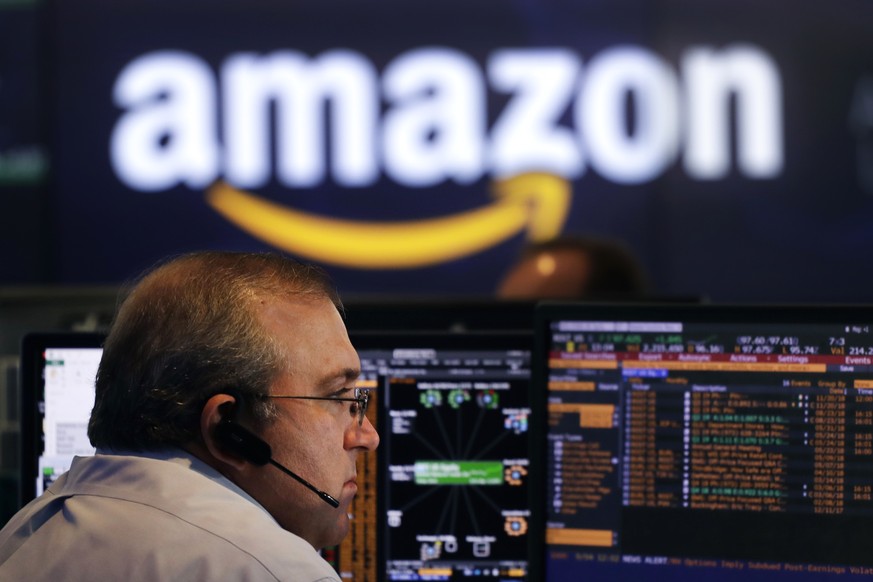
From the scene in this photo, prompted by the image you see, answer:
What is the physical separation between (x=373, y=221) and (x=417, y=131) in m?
0.36

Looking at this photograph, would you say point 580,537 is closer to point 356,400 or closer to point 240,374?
point 356,400

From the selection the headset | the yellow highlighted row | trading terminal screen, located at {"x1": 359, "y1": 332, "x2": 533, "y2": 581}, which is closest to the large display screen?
trading terminal screen, located at {"x1": 359, "y1": 332, "x2": 533, "y2": 581}

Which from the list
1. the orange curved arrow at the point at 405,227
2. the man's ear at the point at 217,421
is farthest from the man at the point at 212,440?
the orange curved arrow at the point at 405,227

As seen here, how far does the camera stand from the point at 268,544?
108cm

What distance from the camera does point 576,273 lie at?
3074mm

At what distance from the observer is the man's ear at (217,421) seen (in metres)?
1.17

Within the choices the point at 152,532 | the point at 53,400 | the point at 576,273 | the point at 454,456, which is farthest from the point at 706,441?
the point at 576,273

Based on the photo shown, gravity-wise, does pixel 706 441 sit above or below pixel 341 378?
below

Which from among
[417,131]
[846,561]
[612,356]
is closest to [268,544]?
[612,356]

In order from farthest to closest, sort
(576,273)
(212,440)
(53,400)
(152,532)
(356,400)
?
(576,273) → (53,400) → (356,400) → (212,440) → (152,532)

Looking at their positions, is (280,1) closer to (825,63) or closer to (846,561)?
(825,63)

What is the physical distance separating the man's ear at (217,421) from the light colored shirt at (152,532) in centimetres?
2

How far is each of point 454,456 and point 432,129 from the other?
110 inches

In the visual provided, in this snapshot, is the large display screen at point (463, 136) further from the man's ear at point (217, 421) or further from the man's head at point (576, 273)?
the man's ear at point (217, 421)
